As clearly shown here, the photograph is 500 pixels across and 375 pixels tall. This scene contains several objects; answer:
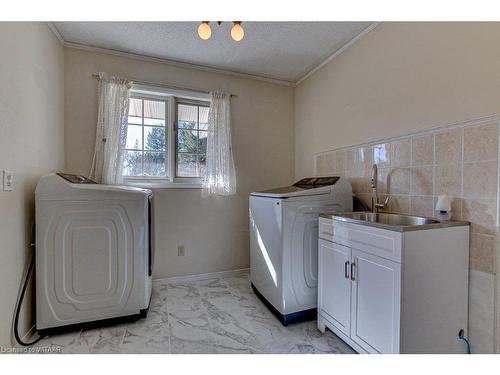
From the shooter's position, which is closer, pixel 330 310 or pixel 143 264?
pixel 330 310

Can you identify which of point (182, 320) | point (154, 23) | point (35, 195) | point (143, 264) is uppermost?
point (154, 23)

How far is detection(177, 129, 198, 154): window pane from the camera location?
9.03 feet

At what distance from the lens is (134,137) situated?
260 centimetres

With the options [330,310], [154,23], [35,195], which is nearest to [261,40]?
[154,23]

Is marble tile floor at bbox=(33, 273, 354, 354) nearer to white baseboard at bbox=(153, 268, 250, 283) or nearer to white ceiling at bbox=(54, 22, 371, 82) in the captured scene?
white baseboard at bbox=(153, 268, 250, 283)

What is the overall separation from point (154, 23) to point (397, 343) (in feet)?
9.24

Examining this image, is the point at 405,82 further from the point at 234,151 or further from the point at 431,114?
the point at 234,151

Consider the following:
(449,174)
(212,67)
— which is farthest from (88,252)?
(449,174)

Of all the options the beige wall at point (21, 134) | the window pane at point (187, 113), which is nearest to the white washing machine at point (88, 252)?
the beige wall at point (21, 134)

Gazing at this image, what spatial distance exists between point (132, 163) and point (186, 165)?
566 millimetres

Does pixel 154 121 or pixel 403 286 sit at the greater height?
pixel 154 121

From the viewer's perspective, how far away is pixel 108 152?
2338 millimetres

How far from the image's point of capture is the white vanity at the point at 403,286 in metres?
1.21
